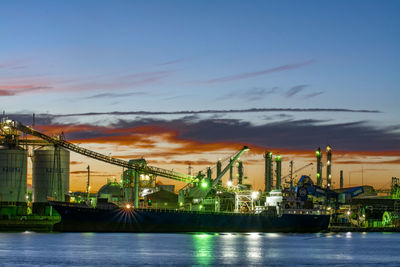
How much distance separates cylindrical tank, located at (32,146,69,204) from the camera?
14812 centimetres

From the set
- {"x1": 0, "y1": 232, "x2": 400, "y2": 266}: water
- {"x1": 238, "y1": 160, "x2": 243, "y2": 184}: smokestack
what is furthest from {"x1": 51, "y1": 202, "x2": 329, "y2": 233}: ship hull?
{"x1": 238, "y1": 160, "x2": 243, "y2": 184}: smokestack

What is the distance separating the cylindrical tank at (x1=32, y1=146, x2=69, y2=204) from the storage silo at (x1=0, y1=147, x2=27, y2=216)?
514 cm

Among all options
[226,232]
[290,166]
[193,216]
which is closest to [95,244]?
[193,216]

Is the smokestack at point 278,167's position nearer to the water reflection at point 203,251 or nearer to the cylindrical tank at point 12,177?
the cylindrical tank at point 12,177

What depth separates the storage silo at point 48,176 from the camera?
147750 mm

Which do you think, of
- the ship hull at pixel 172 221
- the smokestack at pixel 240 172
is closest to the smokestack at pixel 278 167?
the smokestack at pixel 240 172

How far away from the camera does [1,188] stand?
14062cm

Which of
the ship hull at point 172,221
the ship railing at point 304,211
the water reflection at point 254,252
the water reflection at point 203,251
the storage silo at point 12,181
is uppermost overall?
the storage silo at point 12,181

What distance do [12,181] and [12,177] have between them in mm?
839

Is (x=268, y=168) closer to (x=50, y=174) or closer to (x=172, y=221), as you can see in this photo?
(x=172, y=221)

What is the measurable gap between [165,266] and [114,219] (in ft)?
207

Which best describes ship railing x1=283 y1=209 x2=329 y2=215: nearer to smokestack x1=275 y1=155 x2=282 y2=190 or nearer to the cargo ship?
the cargo ship

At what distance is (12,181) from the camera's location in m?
142

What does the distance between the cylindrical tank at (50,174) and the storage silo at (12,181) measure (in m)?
5.14
